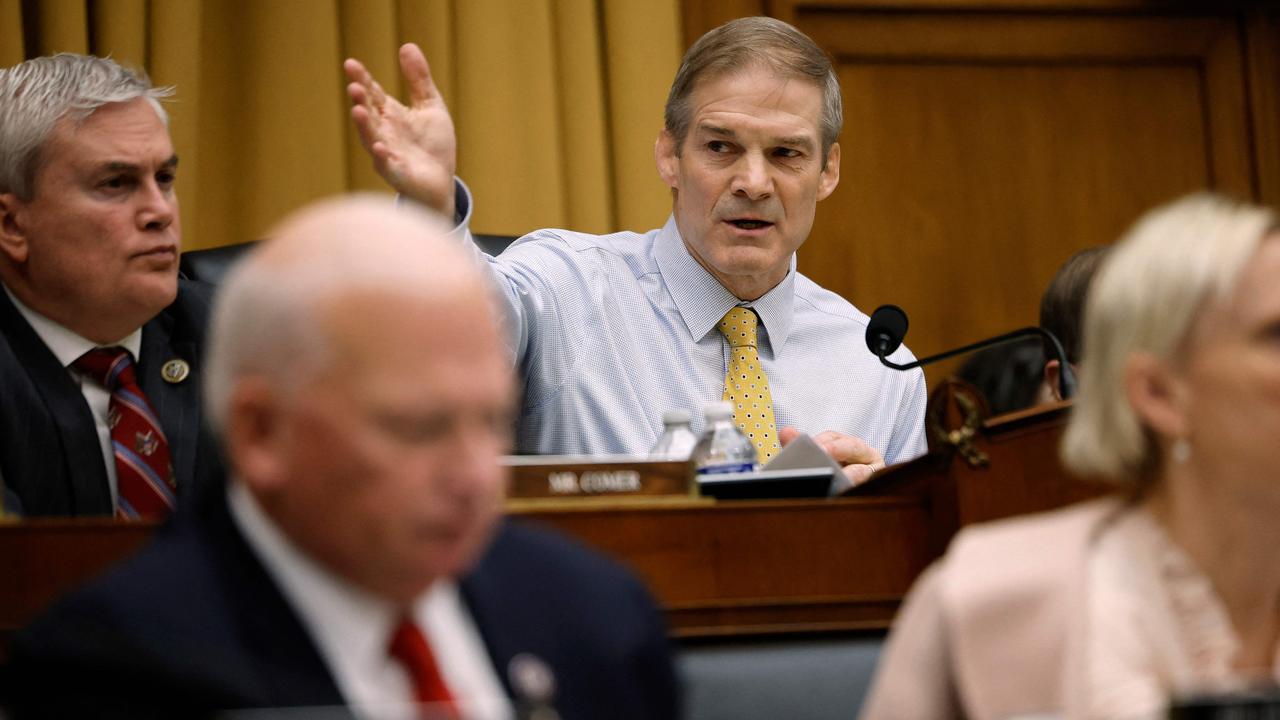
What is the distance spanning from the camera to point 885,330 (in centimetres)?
253

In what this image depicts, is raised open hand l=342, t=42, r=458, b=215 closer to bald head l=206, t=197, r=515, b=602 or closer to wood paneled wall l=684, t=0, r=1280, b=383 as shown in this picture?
bald head l=206, t=197, r=515, b=602

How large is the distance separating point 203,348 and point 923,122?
2.62m

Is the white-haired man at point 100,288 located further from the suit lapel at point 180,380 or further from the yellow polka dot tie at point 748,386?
the yellow polka dot tie at point 748,386

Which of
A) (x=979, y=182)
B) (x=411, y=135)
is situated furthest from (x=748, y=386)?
(x=979, y=182)

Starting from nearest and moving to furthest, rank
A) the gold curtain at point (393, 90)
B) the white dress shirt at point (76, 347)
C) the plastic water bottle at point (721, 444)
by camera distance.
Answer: the plastic water bottle at point (721, 444) < the white dress shirt at point (76, 347) < the gold curtain at point (393, 90)

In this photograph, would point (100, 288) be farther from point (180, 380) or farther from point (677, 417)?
point (677, 417)

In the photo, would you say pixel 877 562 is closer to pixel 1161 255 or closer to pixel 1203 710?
pixel 1161 255

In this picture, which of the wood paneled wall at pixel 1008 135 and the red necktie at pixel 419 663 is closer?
the red necktie at pixel 419 663

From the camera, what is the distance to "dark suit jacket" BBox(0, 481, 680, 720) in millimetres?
1202

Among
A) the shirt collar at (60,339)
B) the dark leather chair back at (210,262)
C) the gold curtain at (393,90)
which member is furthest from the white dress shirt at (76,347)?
the gold curtain at (393,90)

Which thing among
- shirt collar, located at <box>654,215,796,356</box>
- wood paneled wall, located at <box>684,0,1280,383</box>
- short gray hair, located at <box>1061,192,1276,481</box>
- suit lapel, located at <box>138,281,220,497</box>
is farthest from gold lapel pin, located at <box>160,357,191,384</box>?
wood paneled wall, located at <box>684,0,1280,383</box>

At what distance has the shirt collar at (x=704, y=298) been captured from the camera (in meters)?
3.31

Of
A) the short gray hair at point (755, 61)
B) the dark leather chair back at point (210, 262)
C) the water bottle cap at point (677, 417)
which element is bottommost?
the water bottle cap at point (677, 417)

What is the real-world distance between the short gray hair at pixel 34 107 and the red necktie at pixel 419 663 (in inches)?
72.3
